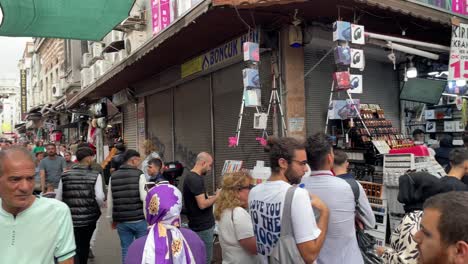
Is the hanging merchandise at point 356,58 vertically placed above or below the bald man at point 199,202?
above

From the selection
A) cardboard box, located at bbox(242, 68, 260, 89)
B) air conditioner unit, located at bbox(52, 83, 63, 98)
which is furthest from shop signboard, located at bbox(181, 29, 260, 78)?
air conditioner unit, located at bbox(52, 83, 63, 98)

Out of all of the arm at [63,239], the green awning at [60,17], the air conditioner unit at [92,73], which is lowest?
the arm at [63,239]

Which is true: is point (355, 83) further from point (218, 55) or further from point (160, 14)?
point (160, 14)

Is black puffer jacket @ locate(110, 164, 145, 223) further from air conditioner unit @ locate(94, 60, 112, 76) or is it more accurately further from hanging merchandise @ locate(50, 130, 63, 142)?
hanging merchandise @ locate(50, 130, 63, 142)

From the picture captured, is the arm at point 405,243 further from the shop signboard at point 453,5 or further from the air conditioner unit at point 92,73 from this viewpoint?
the air conditioner unit at point 92,73

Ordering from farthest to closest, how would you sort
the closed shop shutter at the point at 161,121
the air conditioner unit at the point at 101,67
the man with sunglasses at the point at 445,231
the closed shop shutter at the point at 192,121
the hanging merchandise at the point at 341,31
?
the air conditioner unit at the point at 101,67 < the closed shop shutter at the point at 161,121 < the closed shop shutter at the point at 192,121 < the hanging merchandise at the point at 341,31 < the man with sunglasses at the point at 445,231

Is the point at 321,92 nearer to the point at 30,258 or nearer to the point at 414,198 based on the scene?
the point at 414,198

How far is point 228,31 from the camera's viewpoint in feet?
23.7

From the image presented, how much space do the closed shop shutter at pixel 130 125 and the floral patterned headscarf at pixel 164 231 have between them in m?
11.8

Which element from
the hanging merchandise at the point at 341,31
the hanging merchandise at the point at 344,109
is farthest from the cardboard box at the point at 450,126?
the hanging merchandise at the point at 341,31

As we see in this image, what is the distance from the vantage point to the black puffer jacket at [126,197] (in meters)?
5.13

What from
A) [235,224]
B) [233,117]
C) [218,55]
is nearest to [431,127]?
[233,117]

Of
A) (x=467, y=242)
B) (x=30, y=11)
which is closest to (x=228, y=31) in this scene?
(x=30, y=11)

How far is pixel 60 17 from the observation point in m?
6.45
